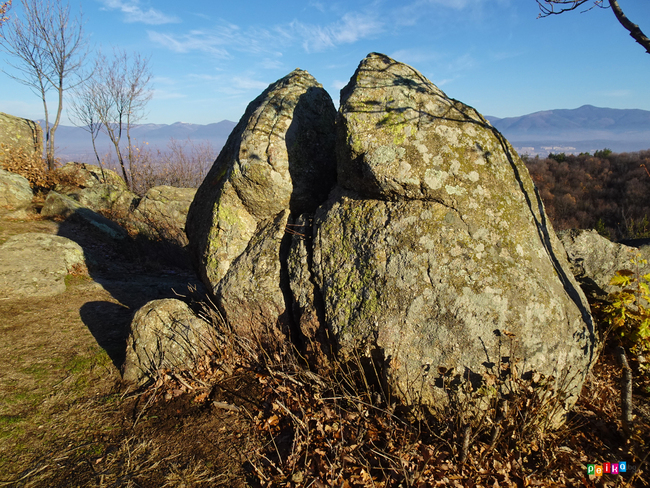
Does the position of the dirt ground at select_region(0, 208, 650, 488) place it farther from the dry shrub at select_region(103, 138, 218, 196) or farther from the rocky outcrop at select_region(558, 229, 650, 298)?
the dry shrub at select_region(103, 138, 218, 196)

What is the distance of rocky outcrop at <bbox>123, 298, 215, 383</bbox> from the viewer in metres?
4.07

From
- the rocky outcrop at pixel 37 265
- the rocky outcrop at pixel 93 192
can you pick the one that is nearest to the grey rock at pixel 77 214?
the rocky outcrop at pixel 93 192

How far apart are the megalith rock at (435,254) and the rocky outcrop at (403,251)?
12mm

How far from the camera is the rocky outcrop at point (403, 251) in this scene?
3117mm

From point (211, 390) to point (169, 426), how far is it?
55 centimetres

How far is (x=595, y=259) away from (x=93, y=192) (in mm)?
14257

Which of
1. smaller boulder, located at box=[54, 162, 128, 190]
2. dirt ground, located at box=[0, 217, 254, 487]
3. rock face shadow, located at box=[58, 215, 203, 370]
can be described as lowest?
dirt ground, located at box=[0, 217, 254, 487]

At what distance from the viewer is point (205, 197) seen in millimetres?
5262

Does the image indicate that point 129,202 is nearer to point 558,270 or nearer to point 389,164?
point 389,164

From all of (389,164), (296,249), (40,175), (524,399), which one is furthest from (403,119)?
(40,175)

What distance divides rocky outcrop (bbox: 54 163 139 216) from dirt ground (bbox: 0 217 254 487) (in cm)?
748

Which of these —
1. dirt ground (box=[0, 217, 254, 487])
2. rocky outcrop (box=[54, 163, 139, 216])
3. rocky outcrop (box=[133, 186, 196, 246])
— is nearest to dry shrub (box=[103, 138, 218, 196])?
rocky outcrop (box=[54, 163, 139, 216])

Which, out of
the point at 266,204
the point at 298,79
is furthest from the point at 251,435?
the point at 298,79

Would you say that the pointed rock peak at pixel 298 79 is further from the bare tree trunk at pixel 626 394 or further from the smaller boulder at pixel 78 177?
the smaller boulder at pixel 78 177
